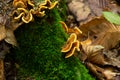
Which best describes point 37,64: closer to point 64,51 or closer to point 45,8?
point 64,51

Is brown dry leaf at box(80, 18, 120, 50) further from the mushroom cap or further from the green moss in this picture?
the mushroom cap

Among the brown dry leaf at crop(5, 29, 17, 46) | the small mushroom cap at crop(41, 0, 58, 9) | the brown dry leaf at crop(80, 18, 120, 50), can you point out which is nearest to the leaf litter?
the brown dry leaf at crop(80, 18, 120, 50)

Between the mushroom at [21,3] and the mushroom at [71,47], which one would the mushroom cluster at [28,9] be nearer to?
the mushroom at [21,3]

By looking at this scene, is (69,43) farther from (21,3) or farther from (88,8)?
(88,8)

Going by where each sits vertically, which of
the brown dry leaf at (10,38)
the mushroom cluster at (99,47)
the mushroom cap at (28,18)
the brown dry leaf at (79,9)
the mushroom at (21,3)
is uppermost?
the mushroom at (21,3)

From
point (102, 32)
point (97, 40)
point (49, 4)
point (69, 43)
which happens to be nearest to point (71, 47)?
point (69, 43)

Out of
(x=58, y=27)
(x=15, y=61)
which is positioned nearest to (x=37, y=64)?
(x=15, y=61)

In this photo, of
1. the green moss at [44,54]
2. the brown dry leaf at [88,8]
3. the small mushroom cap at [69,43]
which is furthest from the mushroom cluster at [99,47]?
the brown dry leaf at [88,8]
